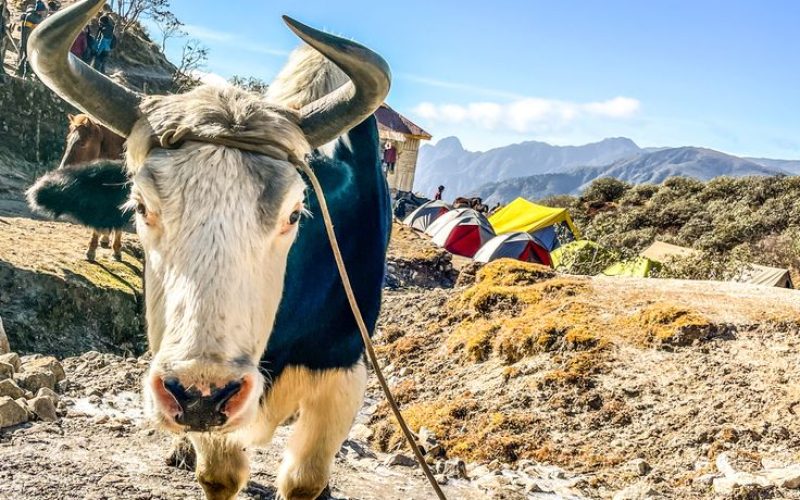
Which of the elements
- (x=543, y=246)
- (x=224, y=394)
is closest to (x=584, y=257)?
(x=543, y=246)

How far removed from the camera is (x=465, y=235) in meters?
23.7

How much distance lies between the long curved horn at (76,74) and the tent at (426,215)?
982 inches

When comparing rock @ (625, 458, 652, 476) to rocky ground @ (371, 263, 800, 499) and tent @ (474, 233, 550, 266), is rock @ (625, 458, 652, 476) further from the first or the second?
A: tent @ (474, 233, 550, 266)

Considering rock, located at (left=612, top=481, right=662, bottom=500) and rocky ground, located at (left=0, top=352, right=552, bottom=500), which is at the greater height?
rock, located at (left=612, top=481, right=662, bottom=500)

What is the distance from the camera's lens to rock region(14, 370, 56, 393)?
529cm

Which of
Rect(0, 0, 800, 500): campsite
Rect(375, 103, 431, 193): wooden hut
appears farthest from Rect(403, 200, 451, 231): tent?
Rect(0, 0, 800, 500): campsite

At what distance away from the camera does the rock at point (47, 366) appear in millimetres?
5637

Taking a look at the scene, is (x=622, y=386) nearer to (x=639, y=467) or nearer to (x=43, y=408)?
(x=639, y=467)

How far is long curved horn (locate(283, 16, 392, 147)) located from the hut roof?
38.7 meters

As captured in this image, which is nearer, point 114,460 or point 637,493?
point 114,460

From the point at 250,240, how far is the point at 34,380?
3.74m

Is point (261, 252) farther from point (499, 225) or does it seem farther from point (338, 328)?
point (499, 225)

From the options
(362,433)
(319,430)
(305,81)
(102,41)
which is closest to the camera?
(305,81)

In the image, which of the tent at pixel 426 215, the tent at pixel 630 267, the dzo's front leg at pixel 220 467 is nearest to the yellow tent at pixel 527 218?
the tent at pixel 426 215
